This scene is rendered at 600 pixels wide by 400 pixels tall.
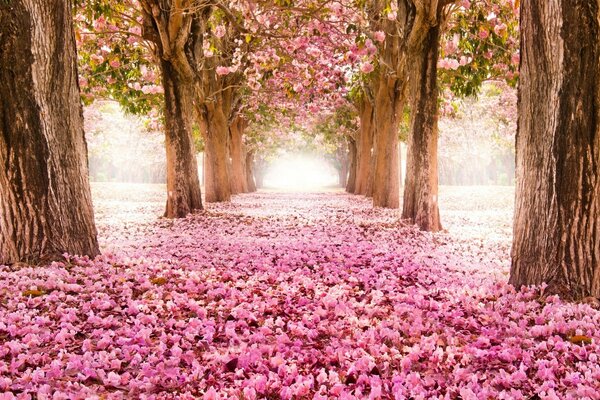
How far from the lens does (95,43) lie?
17922 mm

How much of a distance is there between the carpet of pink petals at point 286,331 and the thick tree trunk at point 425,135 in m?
4.48

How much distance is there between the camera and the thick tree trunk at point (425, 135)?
13.7 meters

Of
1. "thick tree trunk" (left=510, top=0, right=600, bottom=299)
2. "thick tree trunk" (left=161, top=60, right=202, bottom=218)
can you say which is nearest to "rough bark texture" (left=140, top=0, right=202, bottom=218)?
"thick tree trunk" (left=161, top=60, right=202, bottom=218)

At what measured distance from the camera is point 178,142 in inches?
669

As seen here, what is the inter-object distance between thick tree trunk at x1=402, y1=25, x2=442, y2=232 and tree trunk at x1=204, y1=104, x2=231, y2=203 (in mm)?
14061

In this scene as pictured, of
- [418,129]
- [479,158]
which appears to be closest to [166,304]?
[418,129]

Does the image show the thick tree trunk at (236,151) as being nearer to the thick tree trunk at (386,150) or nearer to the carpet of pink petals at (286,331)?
the thick tree trunk at (386,150)

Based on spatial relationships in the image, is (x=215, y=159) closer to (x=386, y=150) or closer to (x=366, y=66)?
(x=386, y=150)

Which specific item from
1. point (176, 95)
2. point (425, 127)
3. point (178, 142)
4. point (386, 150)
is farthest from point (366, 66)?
point (386, 150)

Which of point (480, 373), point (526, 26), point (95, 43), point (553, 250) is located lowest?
point (480, 373)

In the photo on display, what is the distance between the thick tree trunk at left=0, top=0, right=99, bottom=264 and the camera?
24.5ft

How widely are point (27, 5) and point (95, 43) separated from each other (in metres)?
11.1

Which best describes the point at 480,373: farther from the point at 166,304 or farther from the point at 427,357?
the point at 166,304

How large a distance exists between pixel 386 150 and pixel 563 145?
55.5ft
